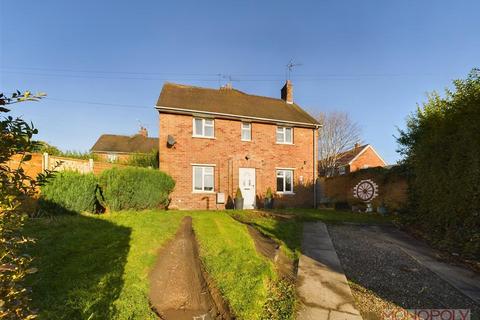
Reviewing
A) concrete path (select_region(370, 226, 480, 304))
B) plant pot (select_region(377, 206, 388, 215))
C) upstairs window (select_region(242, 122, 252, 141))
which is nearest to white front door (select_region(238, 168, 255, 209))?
upstairs window (select_region(242, 122, 252, 141))

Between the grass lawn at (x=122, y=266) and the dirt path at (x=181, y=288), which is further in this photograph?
the dirt path at (x=181, y=288)

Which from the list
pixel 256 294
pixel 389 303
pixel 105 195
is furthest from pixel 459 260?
pixel 105 195

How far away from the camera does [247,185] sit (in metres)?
17.3

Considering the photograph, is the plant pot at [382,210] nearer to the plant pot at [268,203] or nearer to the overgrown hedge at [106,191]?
the plant pot at [268,203]

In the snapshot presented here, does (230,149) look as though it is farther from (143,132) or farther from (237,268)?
(143,132)

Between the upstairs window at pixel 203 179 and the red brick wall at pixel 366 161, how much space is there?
69.3 feet

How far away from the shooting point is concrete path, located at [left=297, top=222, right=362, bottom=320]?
414 centimetres

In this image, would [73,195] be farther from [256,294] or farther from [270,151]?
[270,151]

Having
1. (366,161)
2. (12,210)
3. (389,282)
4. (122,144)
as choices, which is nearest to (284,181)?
(389,282)

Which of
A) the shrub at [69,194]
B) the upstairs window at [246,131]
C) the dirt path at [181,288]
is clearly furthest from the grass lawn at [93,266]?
the upstairs window at [246,131]

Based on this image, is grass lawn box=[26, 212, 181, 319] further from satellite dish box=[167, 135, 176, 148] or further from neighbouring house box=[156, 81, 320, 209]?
neighbouring house box=[156, 81, 320, 209]

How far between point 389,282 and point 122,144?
40.8 meters

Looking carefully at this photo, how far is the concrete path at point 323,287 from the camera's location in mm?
4141

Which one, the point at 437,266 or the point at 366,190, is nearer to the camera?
the point at 437,266
